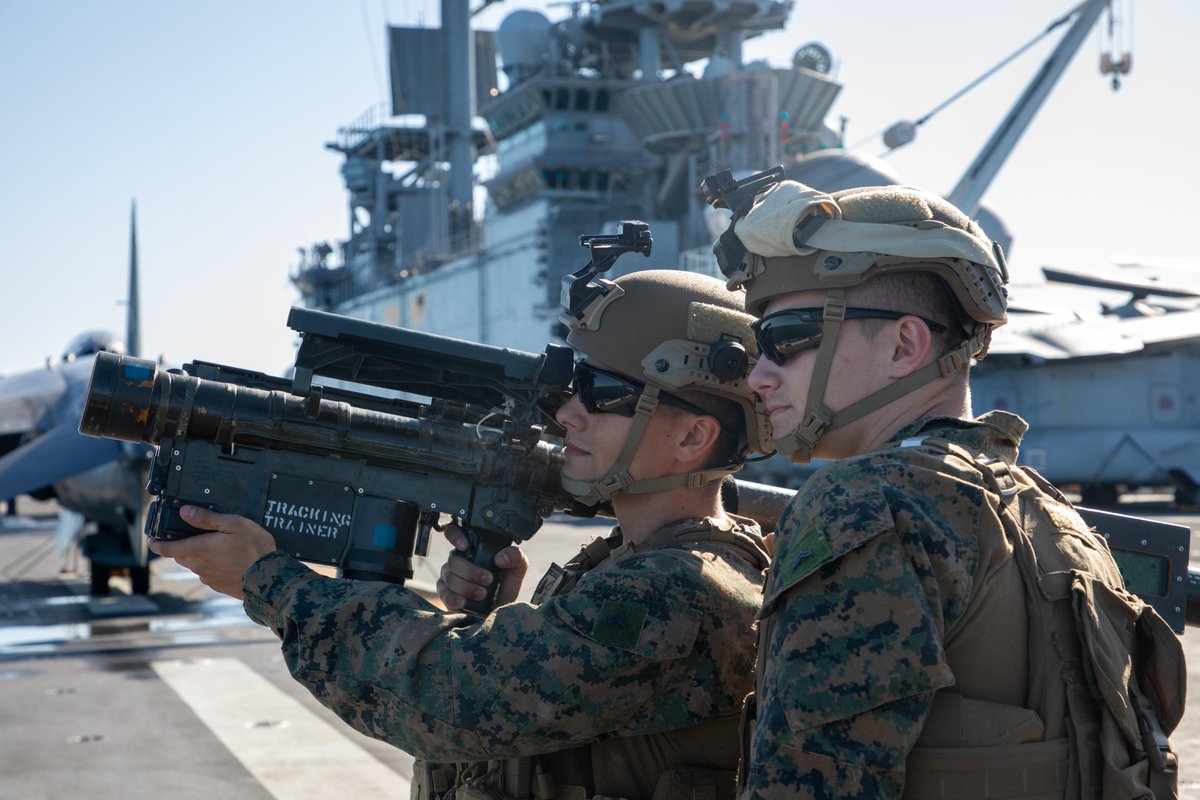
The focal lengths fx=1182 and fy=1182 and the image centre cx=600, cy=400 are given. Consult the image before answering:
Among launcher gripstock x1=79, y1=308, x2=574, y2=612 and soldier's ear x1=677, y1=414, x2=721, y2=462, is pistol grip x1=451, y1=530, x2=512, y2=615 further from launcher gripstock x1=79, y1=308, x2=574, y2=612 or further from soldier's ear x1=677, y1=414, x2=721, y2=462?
soldier's ear x1=677, y1=414, x2=721, y2=462

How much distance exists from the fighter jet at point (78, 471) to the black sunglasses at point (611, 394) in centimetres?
1237

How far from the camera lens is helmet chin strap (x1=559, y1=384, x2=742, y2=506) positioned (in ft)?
8.76

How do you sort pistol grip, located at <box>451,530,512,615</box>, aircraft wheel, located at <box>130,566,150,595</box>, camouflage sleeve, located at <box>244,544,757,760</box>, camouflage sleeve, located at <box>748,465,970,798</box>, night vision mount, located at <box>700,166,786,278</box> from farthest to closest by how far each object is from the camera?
aircraft wheel, located at <box>130,566,150,595</box>, pistol grip, located at <box>451,530,512,615</box>, night vision mount, located at <box>700,166,786,278</box>, camouflage sleeve, located at <box>244,544,757,760</box>, camouflage sleeve, located at <box>748,465,970,798</box>

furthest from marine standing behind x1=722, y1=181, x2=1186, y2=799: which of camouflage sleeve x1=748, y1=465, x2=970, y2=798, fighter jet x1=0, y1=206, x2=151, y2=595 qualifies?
fighter jet x1=0, y1=206, x2=151, y2=595

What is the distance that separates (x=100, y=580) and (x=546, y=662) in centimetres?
1488

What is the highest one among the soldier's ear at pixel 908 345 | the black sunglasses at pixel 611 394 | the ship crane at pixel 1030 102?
the ship crane at pixel 1030 102

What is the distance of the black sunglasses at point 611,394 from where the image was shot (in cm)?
268

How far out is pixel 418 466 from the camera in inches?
118

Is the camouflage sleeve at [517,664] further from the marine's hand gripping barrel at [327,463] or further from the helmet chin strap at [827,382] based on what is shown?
the marine's hand gripping barrel at [327,463]

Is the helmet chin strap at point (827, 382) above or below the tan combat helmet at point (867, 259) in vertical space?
below

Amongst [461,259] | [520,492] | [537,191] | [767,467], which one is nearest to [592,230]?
[537,191]

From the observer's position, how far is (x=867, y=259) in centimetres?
202

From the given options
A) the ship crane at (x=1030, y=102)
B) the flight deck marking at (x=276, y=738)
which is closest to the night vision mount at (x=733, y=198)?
the flight deck marking at (x=276, y=738)

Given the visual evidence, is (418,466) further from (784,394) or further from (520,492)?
(784,394)
